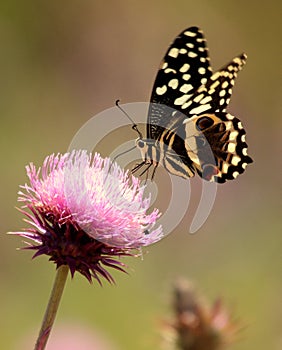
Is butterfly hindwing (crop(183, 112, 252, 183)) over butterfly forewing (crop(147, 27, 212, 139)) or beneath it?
beneath

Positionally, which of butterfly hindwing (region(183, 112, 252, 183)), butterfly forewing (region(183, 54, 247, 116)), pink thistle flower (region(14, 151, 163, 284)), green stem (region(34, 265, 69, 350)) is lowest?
green stem (region(34, 265, 69, 350))

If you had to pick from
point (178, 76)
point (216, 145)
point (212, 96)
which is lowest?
point (216, 145)

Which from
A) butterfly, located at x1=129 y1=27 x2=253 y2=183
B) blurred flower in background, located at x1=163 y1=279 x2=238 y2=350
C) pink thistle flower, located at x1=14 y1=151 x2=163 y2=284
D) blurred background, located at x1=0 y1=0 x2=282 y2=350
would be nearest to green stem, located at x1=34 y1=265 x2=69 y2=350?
pink thistle flower, located at x1=14 y1=151 x2=163 y2=284

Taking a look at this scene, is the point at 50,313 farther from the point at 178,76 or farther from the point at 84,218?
the point at 178,76

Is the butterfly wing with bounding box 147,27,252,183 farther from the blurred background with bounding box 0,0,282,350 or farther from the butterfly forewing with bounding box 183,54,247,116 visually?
the blurred background with bounding box 0,0,282,350

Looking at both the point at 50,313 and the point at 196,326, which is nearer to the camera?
the point at 50,313

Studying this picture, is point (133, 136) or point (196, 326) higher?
A: point (133, 136)

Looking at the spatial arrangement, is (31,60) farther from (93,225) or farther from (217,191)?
(93,225)

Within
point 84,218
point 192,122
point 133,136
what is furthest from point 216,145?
point 133,136

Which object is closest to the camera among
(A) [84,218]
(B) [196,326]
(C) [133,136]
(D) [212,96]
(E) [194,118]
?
(A) [84,218]
